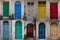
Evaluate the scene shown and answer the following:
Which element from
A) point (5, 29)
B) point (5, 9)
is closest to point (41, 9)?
point (5, 9)

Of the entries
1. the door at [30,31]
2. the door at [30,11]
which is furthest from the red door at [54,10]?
the door at [30,31]

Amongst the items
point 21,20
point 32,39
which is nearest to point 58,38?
point 32,39

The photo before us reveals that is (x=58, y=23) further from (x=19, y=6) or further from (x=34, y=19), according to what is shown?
(x=19, y=6)

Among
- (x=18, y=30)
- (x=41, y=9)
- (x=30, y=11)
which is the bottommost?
(x=18, y=30)

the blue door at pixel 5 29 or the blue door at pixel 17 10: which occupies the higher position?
the blue door at pixel 17 10

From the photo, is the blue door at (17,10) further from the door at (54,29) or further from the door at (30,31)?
the door at (54,29)

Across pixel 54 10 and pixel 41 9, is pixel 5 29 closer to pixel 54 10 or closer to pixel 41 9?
pixel 41 9

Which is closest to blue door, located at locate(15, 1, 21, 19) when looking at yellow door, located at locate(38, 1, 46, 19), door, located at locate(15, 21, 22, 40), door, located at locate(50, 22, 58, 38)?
door, located at locate(15, 21, 22, 40)

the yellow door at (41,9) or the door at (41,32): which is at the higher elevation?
the yellow door at (41,9)

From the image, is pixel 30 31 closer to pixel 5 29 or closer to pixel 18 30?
pixel 18 30

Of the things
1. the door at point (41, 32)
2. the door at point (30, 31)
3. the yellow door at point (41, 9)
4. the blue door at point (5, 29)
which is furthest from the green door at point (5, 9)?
the door at point (41, 32)

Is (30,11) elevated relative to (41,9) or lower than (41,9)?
lower

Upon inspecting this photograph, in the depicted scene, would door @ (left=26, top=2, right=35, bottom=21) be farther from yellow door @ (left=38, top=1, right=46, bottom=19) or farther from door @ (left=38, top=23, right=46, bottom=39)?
door @ (left=38, top=23, right=46, bottom=39)

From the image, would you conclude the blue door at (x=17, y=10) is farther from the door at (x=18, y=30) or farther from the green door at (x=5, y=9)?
the green door at (x=5, y=9)
